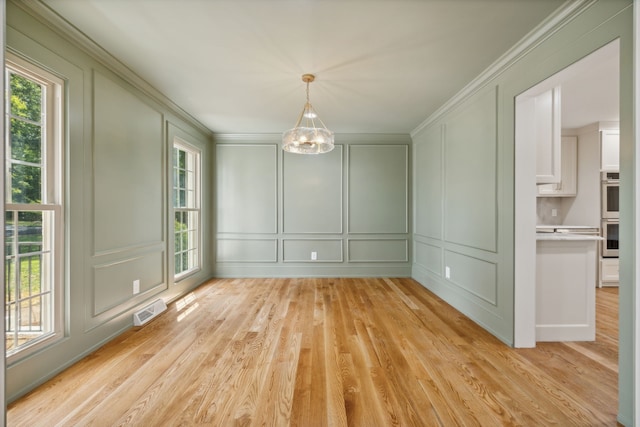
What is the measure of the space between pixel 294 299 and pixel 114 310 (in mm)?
1959

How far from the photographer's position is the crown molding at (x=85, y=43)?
→ 70.8 inches

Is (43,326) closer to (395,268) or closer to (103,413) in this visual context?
(103,413)

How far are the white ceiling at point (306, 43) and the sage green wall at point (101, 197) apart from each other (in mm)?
272

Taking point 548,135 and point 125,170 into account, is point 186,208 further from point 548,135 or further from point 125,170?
point 548,135

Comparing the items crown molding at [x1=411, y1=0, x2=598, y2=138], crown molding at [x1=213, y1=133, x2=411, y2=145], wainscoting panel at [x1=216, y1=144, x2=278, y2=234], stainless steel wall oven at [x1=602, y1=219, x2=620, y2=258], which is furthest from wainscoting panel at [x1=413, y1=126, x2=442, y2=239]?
stainless steel wall oven at [x1=602, y1=219, x2=620, y2=258]

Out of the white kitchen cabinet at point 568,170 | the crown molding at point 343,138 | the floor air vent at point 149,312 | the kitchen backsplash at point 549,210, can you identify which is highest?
the crown molding at point 343,138

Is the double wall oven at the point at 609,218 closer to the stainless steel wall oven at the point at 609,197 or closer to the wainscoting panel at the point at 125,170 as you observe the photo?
the stainless steel wall oven at the point at 609,197

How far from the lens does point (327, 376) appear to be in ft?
6.33

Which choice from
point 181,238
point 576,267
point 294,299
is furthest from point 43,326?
point 576,267

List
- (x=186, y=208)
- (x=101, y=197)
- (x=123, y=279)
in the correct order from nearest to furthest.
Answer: (x=101, y=197) → (x=123, y=279) → (x=186, y=208)

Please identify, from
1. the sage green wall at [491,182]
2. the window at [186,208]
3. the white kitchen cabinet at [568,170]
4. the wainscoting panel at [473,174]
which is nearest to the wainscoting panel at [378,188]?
the sage green wall at [491,182]

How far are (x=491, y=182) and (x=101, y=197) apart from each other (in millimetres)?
3646

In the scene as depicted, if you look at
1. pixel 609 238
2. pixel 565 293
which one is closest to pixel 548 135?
pixel 565 293

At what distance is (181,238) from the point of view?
13.3 ft
